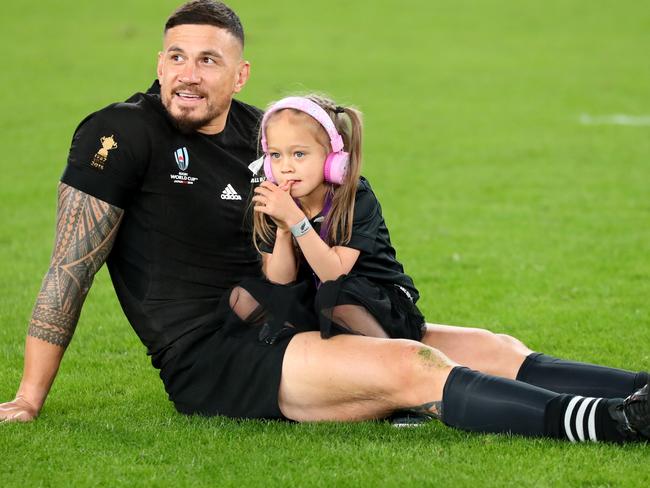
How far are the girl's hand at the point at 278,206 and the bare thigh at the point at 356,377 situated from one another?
1.84 ft

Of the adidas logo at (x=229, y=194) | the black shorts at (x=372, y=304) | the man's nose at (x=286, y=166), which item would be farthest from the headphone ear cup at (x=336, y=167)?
the adidas logo at (x=229, y=194)

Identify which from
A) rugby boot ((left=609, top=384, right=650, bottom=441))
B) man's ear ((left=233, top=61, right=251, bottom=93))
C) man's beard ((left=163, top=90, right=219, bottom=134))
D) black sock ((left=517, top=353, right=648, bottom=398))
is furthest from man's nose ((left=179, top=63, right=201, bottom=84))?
rugby boot ((left=609, top=384, right=650, bottom=441))

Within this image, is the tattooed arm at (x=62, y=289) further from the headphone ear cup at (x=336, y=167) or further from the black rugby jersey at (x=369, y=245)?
the headphone ear cup at (x=336, y=167)

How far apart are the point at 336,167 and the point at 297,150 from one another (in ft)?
0.65

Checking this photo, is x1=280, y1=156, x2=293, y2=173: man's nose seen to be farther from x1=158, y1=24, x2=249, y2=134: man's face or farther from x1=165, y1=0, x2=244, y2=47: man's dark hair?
x1=165, y1=0, x2=244, y2=47: man's dark hair

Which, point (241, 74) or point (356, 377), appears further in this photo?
point (241, 74)

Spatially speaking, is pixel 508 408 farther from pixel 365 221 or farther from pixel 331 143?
pixel 331 143

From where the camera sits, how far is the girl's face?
584 centimetres

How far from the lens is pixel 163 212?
20.3 ft

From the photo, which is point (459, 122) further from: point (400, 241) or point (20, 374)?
point (20, 374)

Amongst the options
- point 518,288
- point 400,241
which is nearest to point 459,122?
point 400,241


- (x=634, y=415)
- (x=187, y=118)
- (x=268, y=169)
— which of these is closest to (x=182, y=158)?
(x=187, y=118)

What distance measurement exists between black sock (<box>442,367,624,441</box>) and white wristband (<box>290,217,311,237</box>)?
888 millimetres

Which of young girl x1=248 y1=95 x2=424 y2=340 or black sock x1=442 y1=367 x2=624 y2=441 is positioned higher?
young girl x1=248 y1=95 x2=424 y2=340
